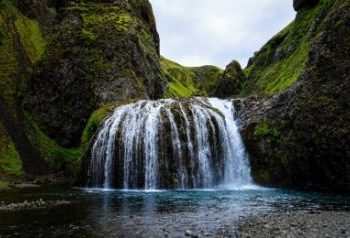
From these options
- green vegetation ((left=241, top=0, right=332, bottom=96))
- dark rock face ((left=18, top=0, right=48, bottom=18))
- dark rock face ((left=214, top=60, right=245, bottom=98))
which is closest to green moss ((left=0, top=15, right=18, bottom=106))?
dark rock face ((left=18, top=0, right=48, bottom=18))

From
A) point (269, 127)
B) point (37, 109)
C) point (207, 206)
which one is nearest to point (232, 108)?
point (269, 127)

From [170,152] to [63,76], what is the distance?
31.3 m

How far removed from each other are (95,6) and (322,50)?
173 feet

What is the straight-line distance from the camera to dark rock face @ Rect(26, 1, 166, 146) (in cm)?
7094

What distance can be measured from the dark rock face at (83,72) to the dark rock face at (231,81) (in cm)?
5690

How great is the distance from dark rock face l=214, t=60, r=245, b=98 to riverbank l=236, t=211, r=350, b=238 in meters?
110

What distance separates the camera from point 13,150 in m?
62.0

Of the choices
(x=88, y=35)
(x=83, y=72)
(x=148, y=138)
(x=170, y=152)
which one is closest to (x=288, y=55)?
(x=88, y=35)

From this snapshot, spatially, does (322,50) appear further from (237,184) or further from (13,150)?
(13,150)

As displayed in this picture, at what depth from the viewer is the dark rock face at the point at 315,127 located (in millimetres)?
43156

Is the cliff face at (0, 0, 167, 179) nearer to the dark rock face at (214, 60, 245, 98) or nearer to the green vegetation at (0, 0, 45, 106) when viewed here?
the green vegetation at (0, 0, 45, 106)

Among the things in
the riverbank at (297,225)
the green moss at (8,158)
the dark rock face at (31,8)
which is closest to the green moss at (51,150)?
the green moss at (8,158)

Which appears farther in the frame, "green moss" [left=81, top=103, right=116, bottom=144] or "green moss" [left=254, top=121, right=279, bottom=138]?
"green moss" [left=81, top=103, right=116, bottom=144]

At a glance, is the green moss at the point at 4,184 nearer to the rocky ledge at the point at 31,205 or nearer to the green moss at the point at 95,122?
the green moss at the point at 95,122
